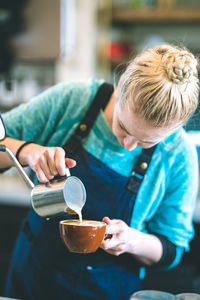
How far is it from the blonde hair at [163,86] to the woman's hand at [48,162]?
0.64 feet

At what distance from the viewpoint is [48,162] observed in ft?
3.22

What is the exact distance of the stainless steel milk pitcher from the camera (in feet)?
3.16

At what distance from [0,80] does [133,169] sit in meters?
2.12

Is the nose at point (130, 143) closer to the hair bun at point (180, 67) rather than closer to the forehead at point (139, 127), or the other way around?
the forehead at point (139, 127)

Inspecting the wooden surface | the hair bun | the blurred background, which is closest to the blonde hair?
the hair bun

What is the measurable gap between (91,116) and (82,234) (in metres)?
0.38

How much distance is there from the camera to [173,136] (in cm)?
115

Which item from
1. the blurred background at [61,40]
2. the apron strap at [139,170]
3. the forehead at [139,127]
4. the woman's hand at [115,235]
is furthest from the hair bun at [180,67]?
the blurred background at [61,40]

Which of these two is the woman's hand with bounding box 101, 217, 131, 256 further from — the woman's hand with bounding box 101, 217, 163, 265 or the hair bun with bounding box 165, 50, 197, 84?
the hair bun with bounding box 165, 50, 197, 84

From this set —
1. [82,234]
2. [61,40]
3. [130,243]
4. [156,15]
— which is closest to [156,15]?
[156,15]

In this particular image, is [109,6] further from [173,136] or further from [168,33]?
[173,136]

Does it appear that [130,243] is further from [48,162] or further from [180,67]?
[180,67]

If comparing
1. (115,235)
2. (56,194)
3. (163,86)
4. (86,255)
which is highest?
(163,86)

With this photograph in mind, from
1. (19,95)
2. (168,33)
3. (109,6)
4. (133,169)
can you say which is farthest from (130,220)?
(168,33)
